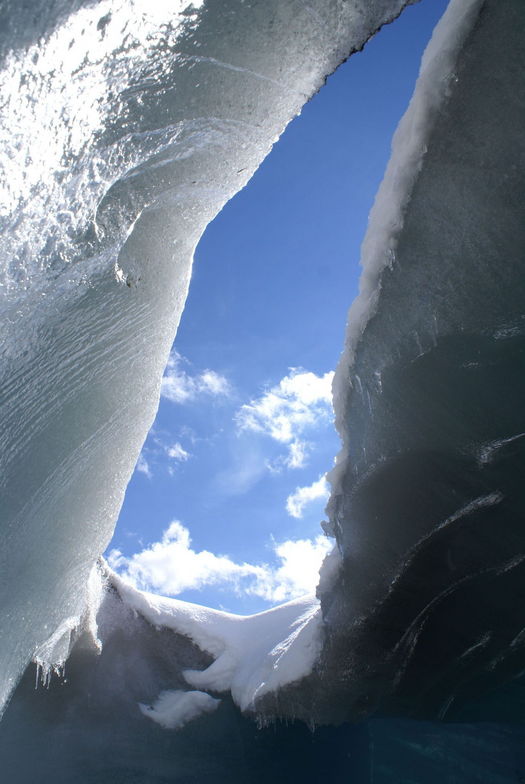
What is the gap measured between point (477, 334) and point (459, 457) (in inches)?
25.3

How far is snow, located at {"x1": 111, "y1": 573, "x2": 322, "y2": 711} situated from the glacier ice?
40mm

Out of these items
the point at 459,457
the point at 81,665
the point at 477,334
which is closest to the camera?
the point at 477,334

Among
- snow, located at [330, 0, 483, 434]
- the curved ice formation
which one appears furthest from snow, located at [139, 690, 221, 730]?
snow, located at [330, 0, 483, 434]

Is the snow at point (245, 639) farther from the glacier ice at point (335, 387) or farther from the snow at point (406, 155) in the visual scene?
the snow at point (406, 155)

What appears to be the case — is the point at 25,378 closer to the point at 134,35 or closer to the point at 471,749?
the point at 134,35

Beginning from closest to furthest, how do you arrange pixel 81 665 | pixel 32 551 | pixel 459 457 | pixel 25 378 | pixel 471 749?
1. pixel 25 378
2. pixel 459 457
3. pixel 32 551
4. pixel 81 665
5. pixel 471 749

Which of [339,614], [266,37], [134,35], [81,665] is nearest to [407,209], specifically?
[266,37]

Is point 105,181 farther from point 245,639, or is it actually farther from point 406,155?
point 245,639

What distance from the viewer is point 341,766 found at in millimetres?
4727

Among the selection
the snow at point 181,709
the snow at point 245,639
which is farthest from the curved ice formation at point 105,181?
the snow at point 181,709

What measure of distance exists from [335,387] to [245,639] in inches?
135

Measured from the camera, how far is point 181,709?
4.34m

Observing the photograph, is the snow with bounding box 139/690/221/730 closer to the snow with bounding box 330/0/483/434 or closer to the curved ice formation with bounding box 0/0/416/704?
the curved ice formation with bounding box 0/0/416/704

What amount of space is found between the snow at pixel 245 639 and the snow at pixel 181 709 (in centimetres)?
10
